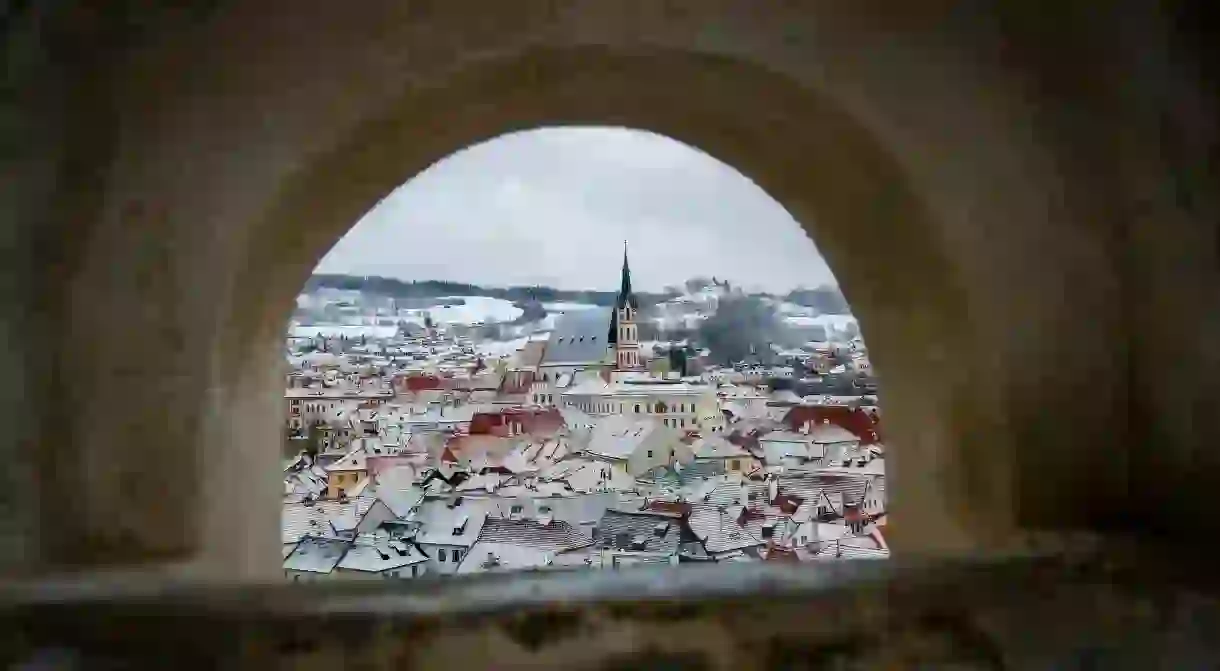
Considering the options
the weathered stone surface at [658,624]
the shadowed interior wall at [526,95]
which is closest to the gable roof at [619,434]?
the shadowed interior wall at [526,95]

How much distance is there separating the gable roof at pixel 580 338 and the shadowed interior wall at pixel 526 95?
0.77 meters

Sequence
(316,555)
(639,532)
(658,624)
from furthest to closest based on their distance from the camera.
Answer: (639,532)
(316,555)
(658,624)

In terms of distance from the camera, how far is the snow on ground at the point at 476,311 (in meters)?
2.22

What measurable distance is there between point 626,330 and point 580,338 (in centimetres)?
13

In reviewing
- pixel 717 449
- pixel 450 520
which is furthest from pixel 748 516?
pixel 450 520

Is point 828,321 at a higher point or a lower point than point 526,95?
lower

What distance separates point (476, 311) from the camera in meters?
2.23

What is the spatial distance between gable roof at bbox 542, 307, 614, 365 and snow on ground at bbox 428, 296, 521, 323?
0.13m

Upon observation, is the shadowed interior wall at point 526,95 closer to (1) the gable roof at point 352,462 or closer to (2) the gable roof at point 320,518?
(2) the gable roof at point 320,518

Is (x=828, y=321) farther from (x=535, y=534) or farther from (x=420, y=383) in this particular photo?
(x=420, y=383)

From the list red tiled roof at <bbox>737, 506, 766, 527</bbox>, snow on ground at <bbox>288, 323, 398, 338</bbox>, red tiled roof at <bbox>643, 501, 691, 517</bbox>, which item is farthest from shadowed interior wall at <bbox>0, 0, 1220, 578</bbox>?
red tiled roof at <bbox>643, 501, 691, 517</bbox>
